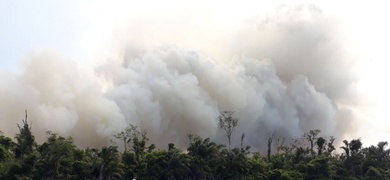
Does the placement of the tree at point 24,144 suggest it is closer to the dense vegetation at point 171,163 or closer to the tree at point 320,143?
the dense vegetation at point 171,163

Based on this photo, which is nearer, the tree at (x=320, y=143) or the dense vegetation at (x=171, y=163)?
the dense vegetation at (x=171, y=163)

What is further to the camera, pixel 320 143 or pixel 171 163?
pixel 320 143

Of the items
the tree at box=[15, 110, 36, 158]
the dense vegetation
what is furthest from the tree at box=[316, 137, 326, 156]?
the tree at box=[15, 110, 36, 158]

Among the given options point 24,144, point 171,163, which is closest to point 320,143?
point 171,163

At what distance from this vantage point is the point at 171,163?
56938mm

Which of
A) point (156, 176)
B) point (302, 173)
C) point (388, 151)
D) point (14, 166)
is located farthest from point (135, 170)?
point (388, 151)

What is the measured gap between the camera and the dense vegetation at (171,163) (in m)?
50.2

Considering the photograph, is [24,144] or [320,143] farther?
[320,143]

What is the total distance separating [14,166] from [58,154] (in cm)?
456

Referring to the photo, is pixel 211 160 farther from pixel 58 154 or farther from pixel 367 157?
pixel 367 157

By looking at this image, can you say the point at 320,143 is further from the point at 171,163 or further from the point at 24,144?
the point at 24,144

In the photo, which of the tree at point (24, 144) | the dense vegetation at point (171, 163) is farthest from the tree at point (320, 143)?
the tree at point (24, 144)

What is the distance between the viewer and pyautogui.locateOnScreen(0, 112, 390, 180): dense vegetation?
50.2 metres

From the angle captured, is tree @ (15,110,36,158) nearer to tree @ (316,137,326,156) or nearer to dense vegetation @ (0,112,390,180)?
dense vegetation @ (0,112,390,180)
